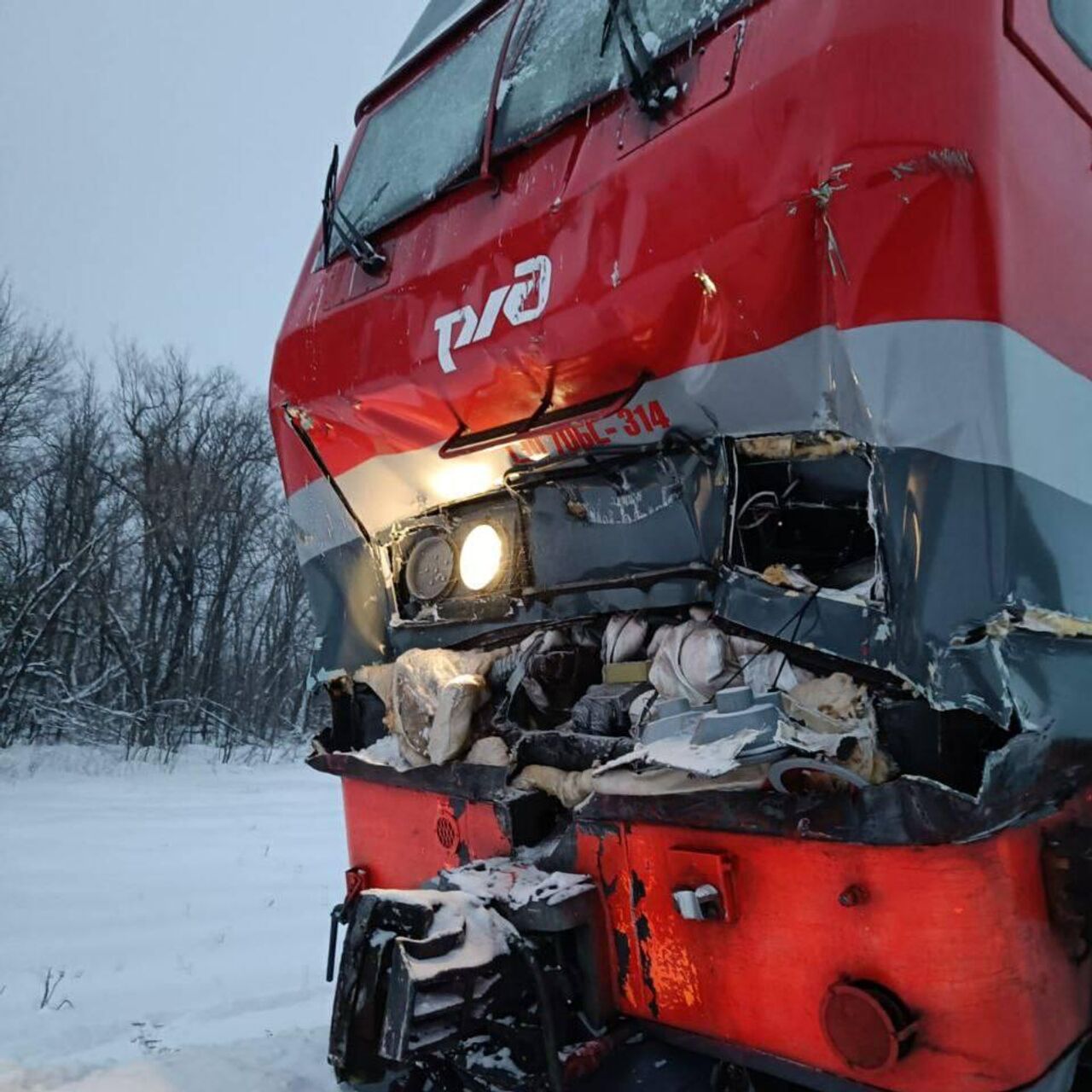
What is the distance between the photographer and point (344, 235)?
8.86 ft

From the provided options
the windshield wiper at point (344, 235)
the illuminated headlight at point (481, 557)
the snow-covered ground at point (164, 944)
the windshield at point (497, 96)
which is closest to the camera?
the windshield at point (497, 96)

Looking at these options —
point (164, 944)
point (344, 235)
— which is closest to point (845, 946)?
point (344, 235)

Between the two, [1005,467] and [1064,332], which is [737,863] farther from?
[1064,332]

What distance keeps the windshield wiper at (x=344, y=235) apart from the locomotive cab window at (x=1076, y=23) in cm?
171

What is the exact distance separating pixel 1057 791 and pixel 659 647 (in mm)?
822

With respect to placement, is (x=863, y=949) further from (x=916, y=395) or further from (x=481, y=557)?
(x=481, y=557)

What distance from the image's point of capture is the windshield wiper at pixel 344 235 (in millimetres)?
2625

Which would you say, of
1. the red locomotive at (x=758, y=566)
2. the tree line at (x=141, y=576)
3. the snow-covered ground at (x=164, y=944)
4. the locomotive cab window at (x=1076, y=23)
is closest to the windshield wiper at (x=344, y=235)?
the red locomotive at (x=758, y=566)

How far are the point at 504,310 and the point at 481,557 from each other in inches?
27.4

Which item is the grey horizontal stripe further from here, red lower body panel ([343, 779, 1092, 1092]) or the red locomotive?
red lower body panel ([343, 779, 1092, 1092])

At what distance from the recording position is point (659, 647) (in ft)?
6.70

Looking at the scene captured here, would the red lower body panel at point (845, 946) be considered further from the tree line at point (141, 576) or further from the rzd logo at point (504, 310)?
the tree line at point (141, 576)

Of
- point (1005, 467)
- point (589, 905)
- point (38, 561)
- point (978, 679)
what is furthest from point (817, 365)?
point (38, 561)

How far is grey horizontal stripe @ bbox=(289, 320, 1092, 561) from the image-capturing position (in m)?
1.50
